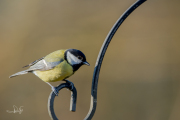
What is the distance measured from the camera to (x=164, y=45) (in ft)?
12.8

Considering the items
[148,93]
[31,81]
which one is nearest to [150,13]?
[148,93]

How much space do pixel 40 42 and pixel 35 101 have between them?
852 mm

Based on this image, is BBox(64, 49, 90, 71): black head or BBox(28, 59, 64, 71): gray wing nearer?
BBox(64, 49, 90, 71): black head

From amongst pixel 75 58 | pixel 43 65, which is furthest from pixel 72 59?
pixel 43 65

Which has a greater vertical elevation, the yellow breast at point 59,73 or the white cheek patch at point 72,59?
the white cheek patch at point 72,59

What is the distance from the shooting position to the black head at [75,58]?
1.49 m

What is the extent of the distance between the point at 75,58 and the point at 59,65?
0.16m

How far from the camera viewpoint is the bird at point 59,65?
1536 mm

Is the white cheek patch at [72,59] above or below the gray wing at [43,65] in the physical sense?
above

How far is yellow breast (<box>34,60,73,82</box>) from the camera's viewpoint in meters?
1.59

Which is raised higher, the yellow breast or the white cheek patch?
the white cheek patch

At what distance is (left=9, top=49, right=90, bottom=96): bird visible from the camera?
1536 millimetres

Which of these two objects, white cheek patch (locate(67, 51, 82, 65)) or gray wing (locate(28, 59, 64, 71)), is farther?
gray wing (locate(28, 59, 64, 71))

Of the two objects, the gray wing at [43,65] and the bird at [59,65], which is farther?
the gray wing at [43,65]
